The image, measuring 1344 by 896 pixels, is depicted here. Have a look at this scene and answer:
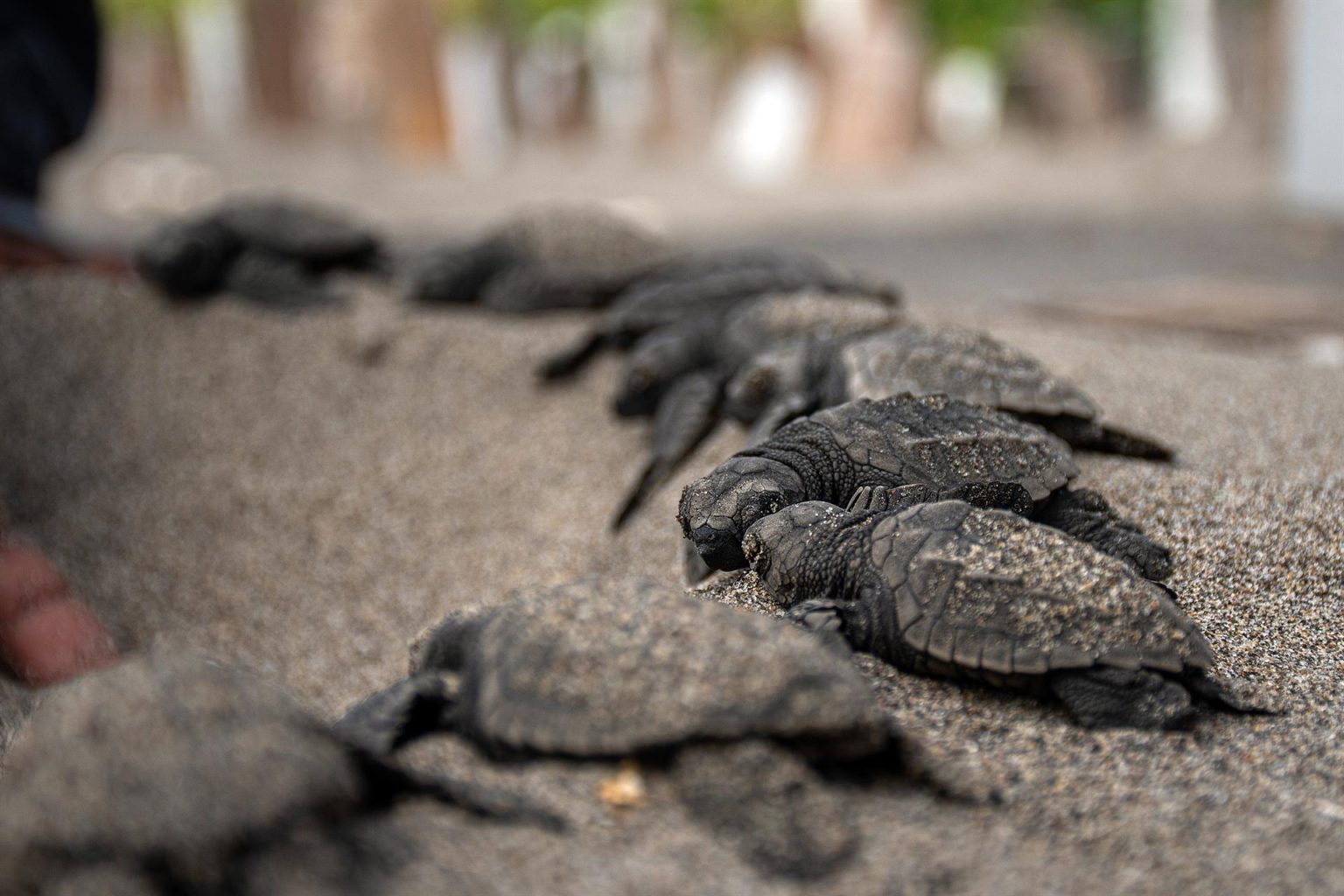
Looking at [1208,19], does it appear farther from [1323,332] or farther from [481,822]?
[481,822]

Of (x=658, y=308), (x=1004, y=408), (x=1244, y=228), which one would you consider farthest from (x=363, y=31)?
(x=1004, y=408)

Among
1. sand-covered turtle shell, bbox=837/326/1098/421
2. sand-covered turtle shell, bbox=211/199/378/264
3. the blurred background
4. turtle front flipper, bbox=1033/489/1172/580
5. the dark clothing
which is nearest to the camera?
turtle front flipper, bbox=1033/489/1172/580

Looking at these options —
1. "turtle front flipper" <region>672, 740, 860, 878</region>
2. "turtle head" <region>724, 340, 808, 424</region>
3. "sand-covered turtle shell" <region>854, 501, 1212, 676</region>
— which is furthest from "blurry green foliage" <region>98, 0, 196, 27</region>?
"turtle front flipper" <region>672, 740, 860, 878</region>

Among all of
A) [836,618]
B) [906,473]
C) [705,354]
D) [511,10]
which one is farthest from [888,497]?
[511,10]

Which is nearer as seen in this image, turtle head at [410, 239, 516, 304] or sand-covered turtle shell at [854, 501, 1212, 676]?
sand-covered turtle shell at [854, 501, 1212, 676]

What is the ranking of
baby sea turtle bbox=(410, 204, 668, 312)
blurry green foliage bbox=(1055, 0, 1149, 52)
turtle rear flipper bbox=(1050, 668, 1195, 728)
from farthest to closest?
1. blurry green foliage bbox=(1055, 0, 1149, 52)
2. baby sea turtle bbox=(410, 204, 668, 312)
3. turtle rear flipper bbox=(1050, 668, 1195, 728)

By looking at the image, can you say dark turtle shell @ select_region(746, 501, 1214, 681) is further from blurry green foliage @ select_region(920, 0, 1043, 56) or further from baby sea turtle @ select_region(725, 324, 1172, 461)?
blurry green foliage @ select_region(920, 0, 1043, 56)

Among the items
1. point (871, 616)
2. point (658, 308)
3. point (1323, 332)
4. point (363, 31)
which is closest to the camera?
point (871, 616)
